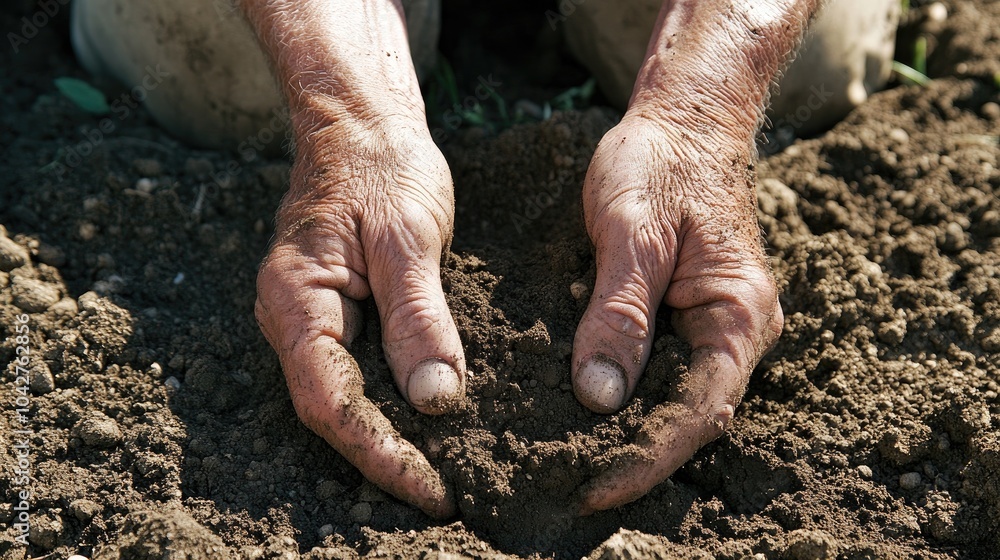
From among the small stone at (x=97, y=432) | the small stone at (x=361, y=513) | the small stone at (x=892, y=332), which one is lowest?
the small stone at (x=361, y=513)

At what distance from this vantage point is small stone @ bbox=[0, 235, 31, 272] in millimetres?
2605

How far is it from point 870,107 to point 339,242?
2319mm

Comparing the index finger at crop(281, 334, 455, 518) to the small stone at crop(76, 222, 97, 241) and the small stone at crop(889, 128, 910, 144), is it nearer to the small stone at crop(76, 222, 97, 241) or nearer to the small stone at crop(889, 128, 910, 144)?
the small stone at crop(76, 222, 97, 241)

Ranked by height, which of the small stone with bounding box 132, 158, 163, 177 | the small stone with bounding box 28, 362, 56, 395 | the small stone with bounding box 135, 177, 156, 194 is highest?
the small stone with bounding box 132, 158, 163, 177

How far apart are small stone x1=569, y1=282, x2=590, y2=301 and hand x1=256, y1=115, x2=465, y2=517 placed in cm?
37

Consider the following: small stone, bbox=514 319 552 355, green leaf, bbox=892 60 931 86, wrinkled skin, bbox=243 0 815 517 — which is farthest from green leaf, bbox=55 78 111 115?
green leaf, bbox=892 60 931 86

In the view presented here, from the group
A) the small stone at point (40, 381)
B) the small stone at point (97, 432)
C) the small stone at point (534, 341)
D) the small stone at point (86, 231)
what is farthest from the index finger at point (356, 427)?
the small stone at point (86, 231)

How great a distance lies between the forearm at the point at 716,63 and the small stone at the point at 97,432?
67.3 inches

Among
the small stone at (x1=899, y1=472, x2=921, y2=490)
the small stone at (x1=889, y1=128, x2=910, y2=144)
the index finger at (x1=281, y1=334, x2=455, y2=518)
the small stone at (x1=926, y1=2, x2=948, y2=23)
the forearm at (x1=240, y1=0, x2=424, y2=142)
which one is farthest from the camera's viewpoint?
the small stone at (x1=926, y1=2, x2=948, y2=23)

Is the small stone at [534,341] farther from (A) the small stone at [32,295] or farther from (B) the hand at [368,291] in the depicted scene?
(A) the small stone at [32,295]

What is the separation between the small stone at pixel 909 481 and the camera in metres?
2.27

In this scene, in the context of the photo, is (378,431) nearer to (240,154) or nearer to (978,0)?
(240,154)

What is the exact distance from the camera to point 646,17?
10.9ft

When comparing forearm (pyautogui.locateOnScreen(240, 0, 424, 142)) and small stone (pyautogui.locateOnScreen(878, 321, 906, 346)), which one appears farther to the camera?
small stone (pyautogui.locateOnScreen(878, 321, 906, 346))
